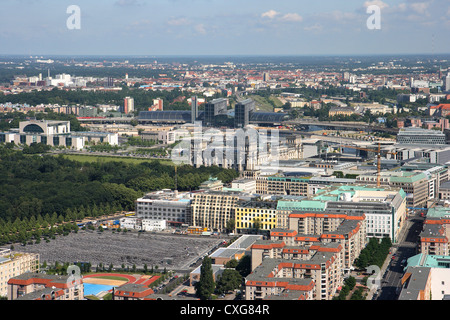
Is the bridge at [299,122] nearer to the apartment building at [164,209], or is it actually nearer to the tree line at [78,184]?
the tree line at [78,184]

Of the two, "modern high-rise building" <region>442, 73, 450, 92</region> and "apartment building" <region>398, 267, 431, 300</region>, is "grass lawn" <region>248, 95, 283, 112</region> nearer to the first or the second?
"modern high-rise building" <region>442, 73, 450, 92</region>

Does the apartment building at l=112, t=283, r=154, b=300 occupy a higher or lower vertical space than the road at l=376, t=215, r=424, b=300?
higher

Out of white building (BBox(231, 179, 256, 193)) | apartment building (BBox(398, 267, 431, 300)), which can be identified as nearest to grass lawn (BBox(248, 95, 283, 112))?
white building (BBox(231, 179, 256, 193))

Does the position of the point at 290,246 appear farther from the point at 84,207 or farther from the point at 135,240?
the point at 84,207

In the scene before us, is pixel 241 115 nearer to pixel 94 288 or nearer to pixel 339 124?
pixel 339 124

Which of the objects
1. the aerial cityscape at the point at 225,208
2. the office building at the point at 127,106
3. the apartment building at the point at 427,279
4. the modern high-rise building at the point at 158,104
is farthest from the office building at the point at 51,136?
the apartment building at the point at 427,279

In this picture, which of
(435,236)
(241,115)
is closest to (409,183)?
(435,236)
